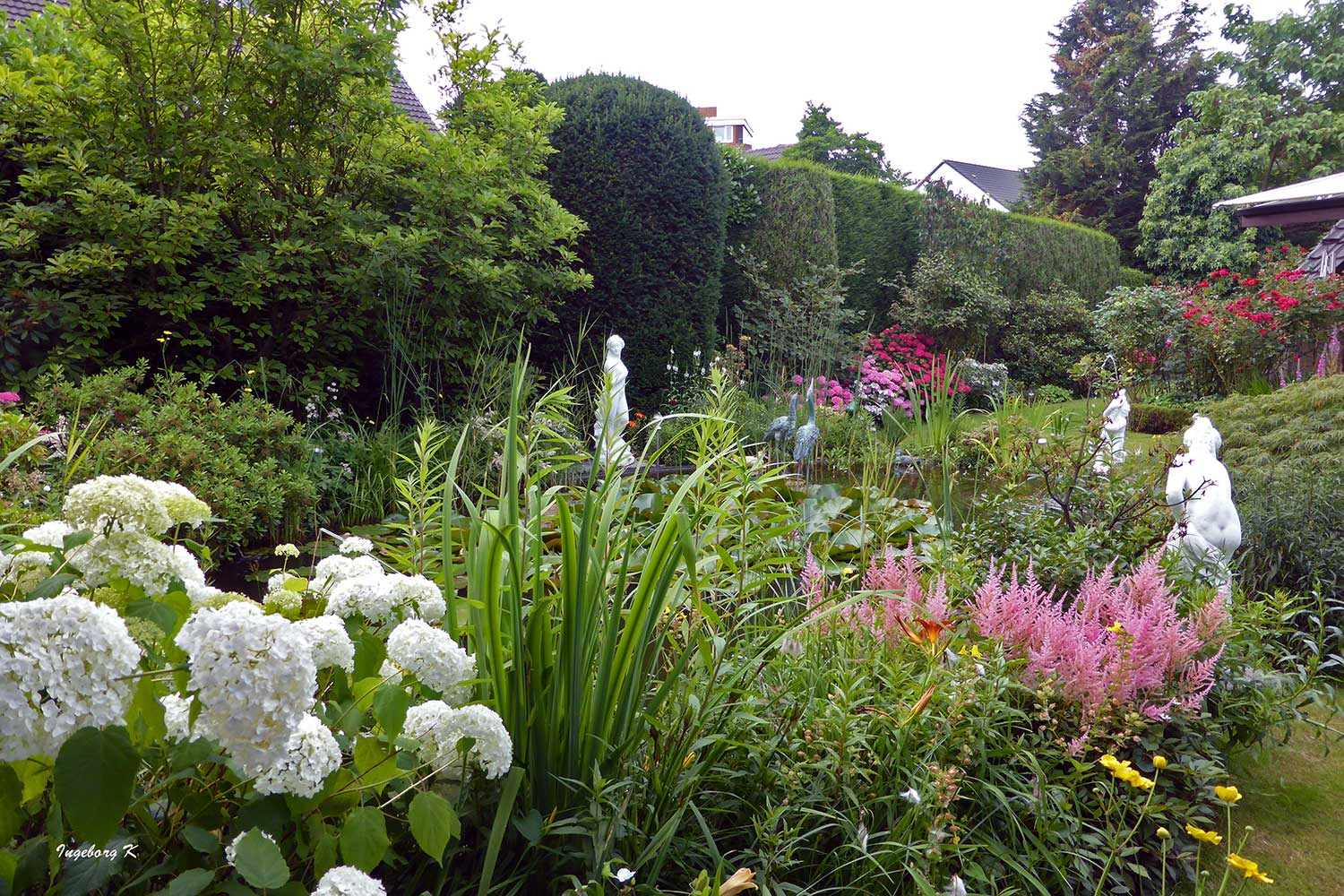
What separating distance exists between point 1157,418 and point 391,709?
942 centimetres

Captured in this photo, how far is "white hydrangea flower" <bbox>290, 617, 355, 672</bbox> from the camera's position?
100 centimetres

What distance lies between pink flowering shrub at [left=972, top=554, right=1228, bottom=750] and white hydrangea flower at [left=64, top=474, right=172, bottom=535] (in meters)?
1.69

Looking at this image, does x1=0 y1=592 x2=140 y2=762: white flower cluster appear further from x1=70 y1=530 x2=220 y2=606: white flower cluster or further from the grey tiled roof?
the grey tiled roof

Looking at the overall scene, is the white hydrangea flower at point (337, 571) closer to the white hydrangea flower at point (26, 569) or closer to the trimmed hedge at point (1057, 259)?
the white hydrangea flower at point (26, 569)

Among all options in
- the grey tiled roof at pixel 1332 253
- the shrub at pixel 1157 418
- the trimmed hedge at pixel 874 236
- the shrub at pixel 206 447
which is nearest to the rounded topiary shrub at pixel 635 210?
the shrub at pixel 206 447

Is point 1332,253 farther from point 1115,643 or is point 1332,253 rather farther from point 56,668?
point 56,668

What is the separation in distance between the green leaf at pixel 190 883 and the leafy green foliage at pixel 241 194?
3.94 m

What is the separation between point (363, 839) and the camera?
89cm

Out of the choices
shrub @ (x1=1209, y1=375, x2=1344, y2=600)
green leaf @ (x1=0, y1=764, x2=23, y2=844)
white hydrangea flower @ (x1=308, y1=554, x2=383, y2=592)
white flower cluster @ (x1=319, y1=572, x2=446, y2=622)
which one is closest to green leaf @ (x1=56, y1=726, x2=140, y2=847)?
green leaf @ (x1=0, y1=764, x2=23, y2=844)

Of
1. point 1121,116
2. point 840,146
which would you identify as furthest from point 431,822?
point 840,146

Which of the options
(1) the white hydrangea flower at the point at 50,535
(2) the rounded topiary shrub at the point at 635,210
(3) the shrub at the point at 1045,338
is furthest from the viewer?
(3) the shrub at the point at 1045,338

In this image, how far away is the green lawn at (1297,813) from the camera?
188 cm

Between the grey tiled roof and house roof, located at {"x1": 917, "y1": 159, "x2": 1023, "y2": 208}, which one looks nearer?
the grey tiled roof

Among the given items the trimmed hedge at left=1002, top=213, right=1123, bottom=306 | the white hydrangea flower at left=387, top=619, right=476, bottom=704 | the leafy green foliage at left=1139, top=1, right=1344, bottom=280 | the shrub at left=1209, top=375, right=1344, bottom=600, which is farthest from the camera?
the leafy green foliage at left=1139, top=1, right=1344, bottom=280
